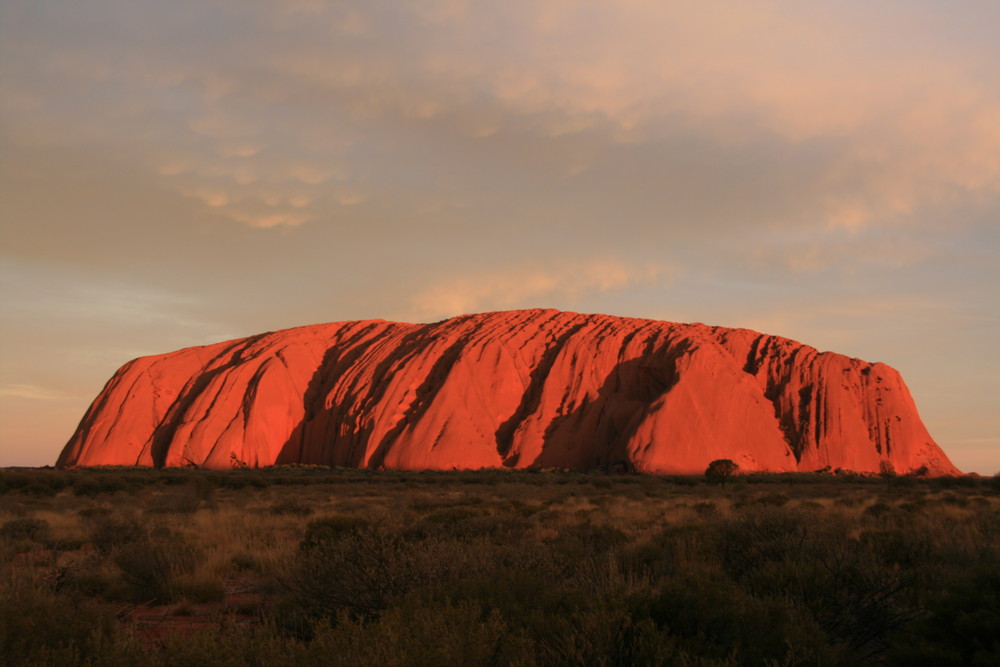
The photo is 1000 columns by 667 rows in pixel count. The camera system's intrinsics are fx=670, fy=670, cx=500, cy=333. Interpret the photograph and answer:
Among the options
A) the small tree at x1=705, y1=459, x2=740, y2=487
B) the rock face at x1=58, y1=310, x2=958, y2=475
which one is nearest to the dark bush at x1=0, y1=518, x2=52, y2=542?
the small tree at x1=705, y1=459, x2=740, y2=487

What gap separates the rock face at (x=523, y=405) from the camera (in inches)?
1881

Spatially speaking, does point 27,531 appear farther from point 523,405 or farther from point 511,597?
point 523,405

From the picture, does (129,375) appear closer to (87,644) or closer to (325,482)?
(325,482)

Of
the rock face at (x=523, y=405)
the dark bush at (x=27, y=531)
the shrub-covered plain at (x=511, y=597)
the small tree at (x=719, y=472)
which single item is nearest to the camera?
the shrub-covered plain at (x=511, y=597)

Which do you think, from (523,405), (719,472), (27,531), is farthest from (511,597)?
(523,405)

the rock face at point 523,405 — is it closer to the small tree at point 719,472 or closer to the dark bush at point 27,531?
the small tree at point 719,472

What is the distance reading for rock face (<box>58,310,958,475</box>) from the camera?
47781mm

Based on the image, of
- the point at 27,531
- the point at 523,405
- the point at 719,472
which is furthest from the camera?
the point at 523,405

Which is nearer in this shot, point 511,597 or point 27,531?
point 511,597

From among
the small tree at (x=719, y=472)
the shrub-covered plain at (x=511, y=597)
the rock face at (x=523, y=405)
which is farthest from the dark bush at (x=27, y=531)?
the rock face at (x=523, y=405)

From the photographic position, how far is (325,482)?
3556 cm

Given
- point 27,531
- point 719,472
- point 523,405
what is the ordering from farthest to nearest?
point 523,405 < point 719,472 < point 27,531

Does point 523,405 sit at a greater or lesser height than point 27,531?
greater

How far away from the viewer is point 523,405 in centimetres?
5331
